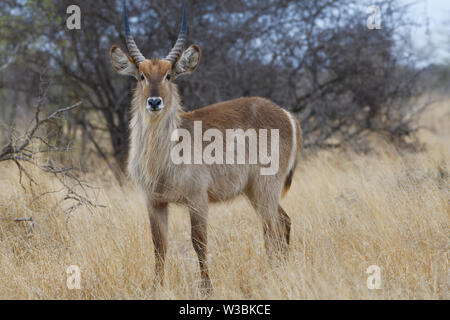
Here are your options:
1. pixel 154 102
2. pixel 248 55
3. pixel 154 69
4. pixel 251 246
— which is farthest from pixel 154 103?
pixel 248 55

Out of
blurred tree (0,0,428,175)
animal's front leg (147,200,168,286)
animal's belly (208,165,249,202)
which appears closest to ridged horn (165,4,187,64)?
animal's belly (208,165,249,202)

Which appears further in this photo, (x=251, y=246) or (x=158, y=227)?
(x=251, y=246)

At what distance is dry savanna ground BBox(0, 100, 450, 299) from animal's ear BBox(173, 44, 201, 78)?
140 centimetres

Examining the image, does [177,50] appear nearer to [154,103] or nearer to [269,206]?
[154,103]

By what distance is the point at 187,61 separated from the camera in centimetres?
376

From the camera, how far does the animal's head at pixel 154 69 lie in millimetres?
3386

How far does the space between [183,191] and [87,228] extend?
3.85 feet

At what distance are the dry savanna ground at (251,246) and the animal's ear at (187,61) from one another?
1396mm

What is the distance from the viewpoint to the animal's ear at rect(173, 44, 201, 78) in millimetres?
3695

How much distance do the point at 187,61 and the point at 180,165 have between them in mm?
891

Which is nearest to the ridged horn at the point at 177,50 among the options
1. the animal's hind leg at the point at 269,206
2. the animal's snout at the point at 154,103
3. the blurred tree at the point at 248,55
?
the animal's snout at the point at 154,103

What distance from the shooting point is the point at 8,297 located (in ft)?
10.1
